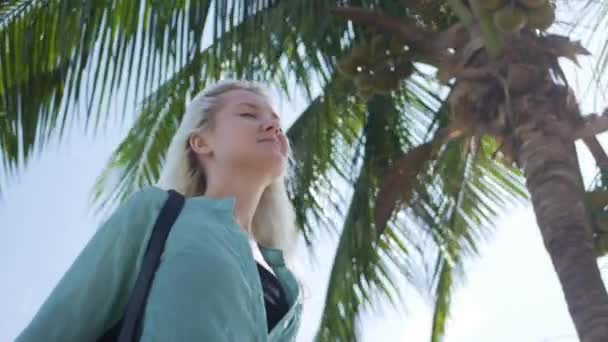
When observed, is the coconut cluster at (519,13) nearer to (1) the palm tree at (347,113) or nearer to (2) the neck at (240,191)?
(1) the palm tree at (347,113)

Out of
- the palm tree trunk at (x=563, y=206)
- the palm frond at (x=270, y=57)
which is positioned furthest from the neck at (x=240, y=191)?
the palm frond at (x=270, y=57)

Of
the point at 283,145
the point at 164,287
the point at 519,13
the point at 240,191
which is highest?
the point at 519,13

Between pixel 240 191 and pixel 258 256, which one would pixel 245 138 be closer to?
pixel 240 191

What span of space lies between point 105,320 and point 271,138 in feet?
2.27

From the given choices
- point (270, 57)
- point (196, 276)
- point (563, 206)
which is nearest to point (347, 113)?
point (270, 57)

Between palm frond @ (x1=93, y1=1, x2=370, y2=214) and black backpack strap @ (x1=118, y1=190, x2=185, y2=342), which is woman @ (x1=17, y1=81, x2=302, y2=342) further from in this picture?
palm frond @ (x1=93, y1=1, x2=370, y2=214)

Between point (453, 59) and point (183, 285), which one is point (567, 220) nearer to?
point (453, 59)

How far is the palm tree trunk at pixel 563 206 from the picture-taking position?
3.44m

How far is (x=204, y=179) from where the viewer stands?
264 centimetres

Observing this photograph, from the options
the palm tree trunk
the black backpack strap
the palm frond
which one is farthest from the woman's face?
the palm frond

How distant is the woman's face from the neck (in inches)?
1.0

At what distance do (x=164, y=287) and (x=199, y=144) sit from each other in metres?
0.69

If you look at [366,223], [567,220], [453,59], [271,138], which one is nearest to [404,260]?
[366,223]

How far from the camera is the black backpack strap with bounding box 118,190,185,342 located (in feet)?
6.41
